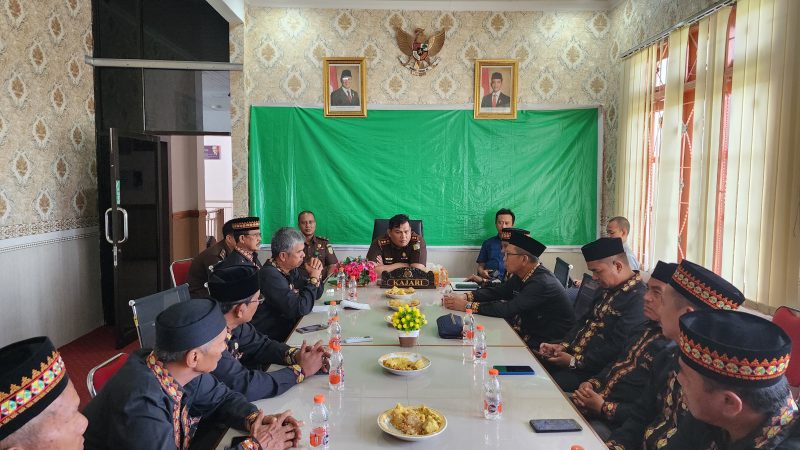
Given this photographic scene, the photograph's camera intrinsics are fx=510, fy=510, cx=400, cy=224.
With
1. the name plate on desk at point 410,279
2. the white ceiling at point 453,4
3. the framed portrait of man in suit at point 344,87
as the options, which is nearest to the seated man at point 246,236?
the name plate on desk at point 410,279

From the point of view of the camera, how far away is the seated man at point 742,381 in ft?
4.30

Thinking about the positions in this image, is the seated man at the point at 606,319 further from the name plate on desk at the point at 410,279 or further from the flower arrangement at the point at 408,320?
the name plate on desk at the point at 410,279

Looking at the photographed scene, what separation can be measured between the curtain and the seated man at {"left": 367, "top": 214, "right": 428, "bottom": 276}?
8.49 ft

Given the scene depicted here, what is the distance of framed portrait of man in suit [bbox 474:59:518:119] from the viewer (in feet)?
20.0

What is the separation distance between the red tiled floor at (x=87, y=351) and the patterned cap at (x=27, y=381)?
3163 millimetres

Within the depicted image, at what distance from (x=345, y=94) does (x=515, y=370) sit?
Result: 14.8ft

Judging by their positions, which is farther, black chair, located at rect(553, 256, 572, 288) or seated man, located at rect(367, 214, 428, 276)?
seated man, located at rect(367, 214, 428, 276)

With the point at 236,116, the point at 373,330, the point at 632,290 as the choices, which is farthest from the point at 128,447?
the point at 236,116

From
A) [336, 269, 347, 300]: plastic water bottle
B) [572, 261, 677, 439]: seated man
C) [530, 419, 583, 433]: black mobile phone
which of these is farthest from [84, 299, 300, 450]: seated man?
[336, 269, 347, 300]: plastic water bottle

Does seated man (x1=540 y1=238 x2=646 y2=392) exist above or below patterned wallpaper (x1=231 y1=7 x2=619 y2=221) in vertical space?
below

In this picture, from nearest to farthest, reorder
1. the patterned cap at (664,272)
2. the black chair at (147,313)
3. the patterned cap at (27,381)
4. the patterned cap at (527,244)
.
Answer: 1. the patterned cap at (27,381)
2. the patterned cap at (664,272)
3. the black chair at (147,313)
4. the patterned cap at (527,244)

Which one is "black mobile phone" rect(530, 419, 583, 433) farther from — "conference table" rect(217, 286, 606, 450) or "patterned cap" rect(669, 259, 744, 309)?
"patterned cap" rect(669, 259, 744, 309)

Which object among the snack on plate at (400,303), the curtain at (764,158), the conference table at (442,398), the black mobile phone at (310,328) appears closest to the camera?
the conference table at (442,398)

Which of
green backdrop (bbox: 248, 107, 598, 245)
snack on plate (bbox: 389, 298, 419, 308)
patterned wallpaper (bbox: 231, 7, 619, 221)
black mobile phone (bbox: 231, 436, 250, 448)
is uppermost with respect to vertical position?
patterned wallpaper (bbox: 231, 7, 619, 221)
